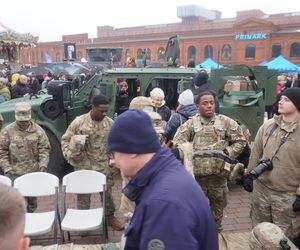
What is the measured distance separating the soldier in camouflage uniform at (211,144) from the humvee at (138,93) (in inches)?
75.9

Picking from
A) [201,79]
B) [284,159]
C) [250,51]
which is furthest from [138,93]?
[250,51]

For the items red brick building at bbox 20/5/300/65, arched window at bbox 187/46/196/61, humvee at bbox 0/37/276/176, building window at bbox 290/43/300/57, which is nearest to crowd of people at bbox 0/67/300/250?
humvee at bbox 0/37/276/176

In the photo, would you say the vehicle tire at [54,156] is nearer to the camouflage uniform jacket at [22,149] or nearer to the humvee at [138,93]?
the humvee at [138,93]

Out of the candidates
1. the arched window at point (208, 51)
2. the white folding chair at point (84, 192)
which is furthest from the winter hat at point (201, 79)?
the arched window at point (208, 51)

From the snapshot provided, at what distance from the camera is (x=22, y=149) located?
4.12 m

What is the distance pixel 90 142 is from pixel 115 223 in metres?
1.10

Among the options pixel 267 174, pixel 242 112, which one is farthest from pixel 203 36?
pixel 267 174

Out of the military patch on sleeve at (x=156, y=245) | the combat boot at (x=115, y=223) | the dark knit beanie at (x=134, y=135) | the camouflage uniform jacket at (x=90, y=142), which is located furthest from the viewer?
the combat boot at (x=115, y=223)

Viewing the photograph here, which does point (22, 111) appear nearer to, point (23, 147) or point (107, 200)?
point (23, 147)

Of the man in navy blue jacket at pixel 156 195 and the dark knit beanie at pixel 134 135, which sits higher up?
the dark knit beanie at pixel 134 135

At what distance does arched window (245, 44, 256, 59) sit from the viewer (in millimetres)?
37469

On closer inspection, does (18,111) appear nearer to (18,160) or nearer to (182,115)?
(18,160)

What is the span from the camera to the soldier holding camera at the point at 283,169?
3.07 meters

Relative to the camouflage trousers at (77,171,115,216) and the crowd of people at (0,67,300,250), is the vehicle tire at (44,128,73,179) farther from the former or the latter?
the camouflage trousers at (77,171,115,216)
